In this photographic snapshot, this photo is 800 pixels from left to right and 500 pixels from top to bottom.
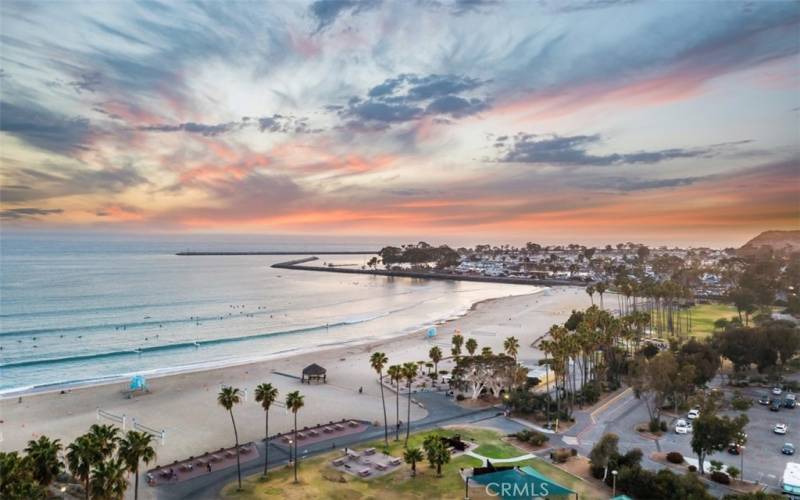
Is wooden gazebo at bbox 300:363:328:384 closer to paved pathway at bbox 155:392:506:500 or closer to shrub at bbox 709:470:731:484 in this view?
paved pathway at bbox 155:392:506:500

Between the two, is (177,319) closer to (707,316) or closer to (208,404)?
(208,404)

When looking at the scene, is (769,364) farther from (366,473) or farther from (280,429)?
(280,429)

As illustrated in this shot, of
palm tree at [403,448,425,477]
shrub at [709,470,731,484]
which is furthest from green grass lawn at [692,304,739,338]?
palm tree at [403,448,425,477]

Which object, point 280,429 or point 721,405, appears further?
point 721,405

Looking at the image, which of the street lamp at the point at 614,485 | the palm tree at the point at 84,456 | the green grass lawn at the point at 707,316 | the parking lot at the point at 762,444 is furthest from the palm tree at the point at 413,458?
the green grass lawn at the point at 707,316

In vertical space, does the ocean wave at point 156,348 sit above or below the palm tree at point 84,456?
below

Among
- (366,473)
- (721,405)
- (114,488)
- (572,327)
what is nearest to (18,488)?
(114,488)

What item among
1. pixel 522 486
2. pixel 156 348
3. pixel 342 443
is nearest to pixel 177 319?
pixel 156 348

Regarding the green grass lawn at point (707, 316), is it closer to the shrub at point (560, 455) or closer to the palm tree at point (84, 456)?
the shrub at point (560, 455)
